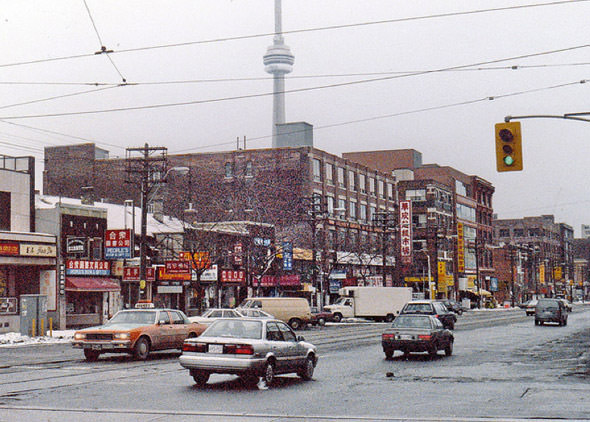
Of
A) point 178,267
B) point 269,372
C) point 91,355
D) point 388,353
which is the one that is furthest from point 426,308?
point 269,372

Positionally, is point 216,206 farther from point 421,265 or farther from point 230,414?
point 230,414

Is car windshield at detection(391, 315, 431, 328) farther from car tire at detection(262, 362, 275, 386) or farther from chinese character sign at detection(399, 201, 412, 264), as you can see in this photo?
chinese character sign at detection(399, 201, 412, 264)

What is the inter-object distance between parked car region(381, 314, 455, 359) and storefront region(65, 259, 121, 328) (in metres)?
26.0

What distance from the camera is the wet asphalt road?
13305mm

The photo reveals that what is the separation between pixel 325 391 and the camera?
1692 cm

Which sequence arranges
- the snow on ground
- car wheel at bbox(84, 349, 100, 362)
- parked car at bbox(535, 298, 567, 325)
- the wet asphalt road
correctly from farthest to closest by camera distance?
parked car at bbox(535, 298, 567, 325)
the snow on ground
car wheel at bbox(84, 349, 100, 362)
the wet asphalt road

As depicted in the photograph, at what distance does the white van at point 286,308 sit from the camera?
46.9 meters

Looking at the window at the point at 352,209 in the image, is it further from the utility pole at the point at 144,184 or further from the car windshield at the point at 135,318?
the car windshield at the point at 135,318

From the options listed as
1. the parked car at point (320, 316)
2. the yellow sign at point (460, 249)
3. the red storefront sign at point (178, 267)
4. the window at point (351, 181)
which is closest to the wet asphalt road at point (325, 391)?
the red storefront sign at point (178, 267)

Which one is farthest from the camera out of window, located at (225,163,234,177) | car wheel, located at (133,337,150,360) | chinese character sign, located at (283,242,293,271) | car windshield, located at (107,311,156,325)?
window, located at (225,163,234,177)

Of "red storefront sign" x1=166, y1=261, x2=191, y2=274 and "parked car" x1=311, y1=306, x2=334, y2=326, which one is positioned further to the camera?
"parked car" x1=311, y1=306, x2=334, y2=326

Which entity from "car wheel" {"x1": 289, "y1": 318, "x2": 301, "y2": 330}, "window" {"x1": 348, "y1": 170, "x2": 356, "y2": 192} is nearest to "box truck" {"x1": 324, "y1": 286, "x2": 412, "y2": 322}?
"car wheel" {"x1": 289, "y1": 318, "x2": 301, "y2": 330}

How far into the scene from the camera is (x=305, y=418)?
1285cm

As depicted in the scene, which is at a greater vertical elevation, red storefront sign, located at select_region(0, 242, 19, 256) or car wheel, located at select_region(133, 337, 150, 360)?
red storefront sign, located at select_region(0, 242, 19, 256)
